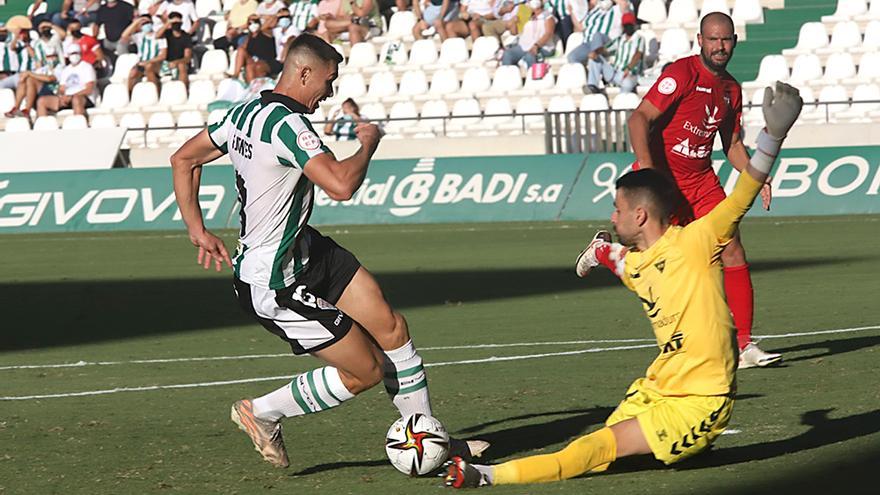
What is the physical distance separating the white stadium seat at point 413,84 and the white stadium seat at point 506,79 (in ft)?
5.03

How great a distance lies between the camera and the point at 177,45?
104ft

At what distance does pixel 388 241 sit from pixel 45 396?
11.4 meters

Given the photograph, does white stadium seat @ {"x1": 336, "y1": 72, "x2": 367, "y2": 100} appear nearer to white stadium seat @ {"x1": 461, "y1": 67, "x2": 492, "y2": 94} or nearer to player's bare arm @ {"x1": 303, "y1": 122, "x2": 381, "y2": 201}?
white stadium seat @ {"x1": 461, "y1": 67, "x2": 492, "y2": 94}

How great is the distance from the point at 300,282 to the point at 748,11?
22.6m

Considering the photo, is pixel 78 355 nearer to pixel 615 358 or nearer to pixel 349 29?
pixel 615 358

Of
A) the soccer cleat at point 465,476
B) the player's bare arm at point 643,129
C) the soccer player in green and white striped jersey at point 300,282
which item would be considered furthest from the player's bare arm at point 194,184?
the player's bare arm at point 643,129

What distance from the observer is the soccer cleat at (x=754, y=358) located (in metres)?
9.63

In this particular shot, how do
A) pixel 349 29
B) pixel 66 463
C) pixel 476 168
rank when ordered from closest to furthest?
pixel 66 463 < pixel 476 168 < pixel 349 29

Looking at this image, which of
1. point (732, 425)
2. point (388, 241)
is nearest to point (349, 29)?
point (388, 241)

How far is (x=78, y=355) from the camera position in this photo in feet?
38.9

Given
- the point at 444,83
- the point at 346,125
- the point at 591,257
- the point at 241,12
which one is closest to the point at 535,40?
the point at 444,83

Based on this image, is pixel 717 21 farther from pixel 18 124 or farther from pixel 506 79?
pixel 18 124

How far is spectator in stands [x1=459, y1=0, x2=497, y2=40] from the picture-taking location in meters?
29.5

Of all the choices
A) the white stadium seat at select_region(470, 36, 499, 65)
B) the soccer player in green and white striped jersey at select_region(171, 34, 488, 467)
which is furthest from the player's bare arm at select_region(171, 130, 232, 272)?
the white stadium seat at select_region(470, 36, 499, 65)
